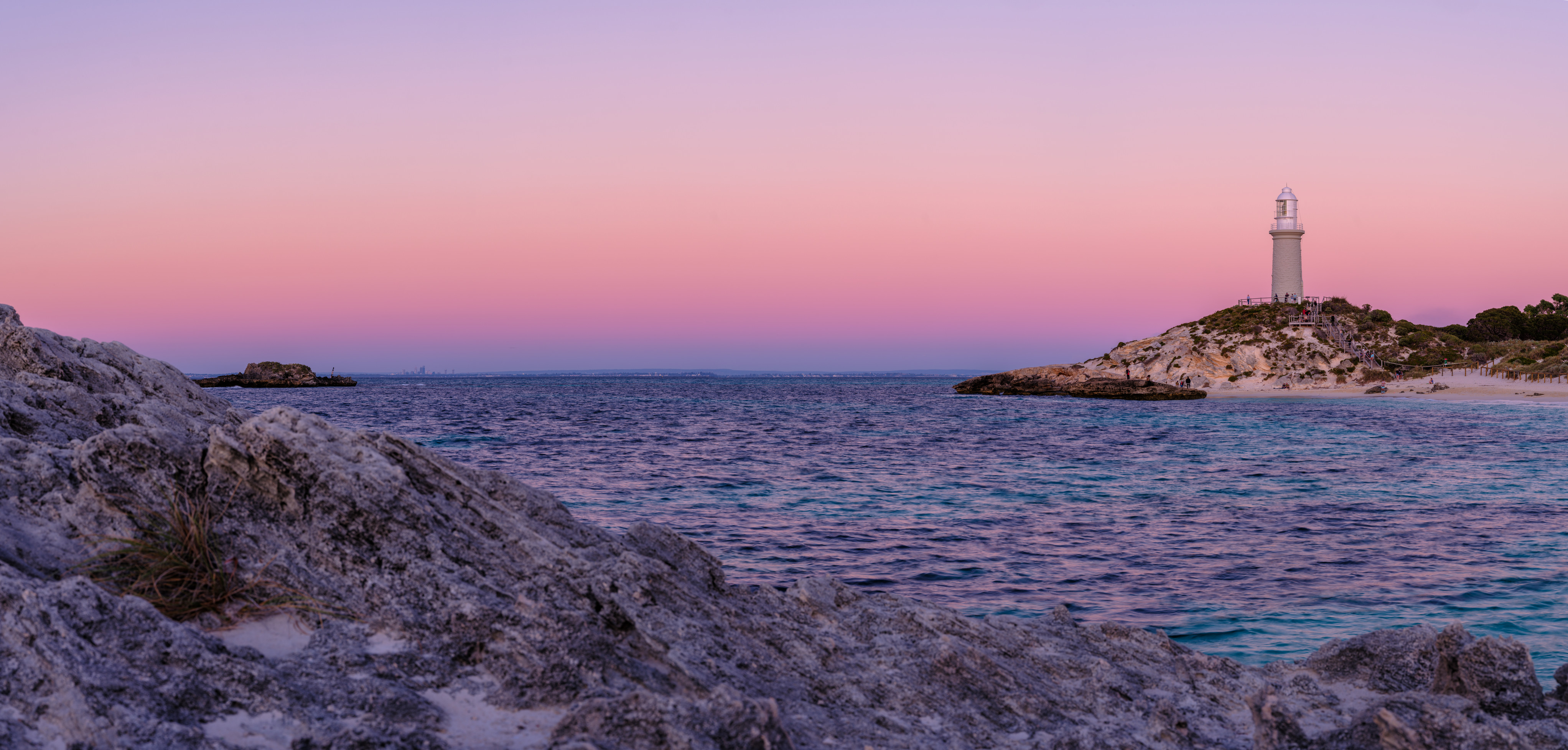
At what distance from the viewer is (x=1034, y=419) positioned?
207 ft

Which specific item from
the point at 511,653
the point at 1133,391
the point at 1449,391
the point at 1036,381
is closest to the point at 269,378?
the point at 1036,381

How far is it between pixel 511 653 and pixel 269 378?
160m

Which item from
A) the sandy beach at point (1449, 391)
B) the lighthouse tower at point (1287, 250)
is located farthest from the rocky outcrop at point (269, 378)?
the lighthouse tower at point (1287, 250)

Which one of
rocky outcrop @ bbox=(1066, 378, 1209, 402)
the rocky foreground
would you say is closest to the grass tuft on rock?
the rocky foreground

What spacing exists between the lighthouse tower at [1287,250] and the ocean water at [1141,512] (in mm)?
60693

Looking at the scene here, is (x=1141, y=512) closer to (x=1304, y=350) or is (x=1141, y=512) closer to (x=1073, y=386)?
(x=1073, y=386)

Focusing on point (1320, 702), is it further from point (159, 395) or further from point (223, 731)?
point (159, 395)

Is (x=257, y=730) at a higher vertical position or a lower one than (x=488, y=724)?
higher

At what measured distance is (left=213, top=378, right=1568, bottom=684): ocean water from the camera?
533 inches

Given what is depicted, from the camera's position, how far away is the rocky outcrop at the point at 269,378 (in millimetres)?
143625

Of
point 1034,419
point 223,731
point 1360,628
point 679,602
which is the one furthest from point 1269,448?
point 223,731

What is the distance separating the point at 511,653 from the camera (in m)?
5.80

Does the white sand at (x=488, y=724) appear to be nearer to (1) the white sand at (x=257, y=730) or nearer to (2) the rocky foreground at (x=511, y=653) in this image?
(2) the rocky foreground at (x=511, y=653)

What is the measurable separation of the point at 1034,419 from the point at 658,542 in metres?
57.5
